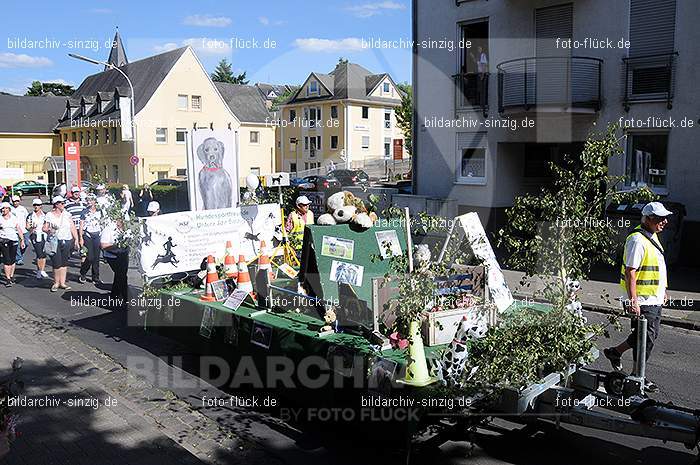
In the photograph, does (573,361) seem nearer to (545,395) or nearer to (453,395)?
(545,395)

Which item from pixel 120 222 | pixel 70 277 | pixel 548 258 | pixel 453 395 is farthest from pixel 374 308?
pixel 70 277

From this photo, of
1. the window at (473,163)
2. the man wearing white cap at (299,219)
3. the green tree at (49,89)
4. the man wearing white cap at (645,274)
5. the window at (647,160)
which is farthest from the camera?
the green tree at (49,89)

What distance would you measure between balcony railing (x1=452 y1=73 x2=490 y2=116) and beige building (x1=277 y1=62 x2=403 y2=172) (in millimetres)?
36908

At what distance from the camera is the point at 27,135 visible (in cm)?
6525

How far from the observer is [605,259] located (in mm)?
5227

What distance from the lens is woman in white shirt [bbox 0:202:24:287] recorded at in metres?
13.6

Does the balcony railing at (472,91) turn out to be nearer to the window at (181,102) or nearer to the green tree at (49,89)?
the window at (181,102)

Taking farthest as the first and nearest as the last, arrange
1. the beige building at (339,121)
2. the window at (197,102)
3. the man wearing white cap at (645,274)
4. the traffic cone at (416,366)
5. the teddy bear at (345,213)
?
the beige building at (339,121)
the window at (197,102)
the teddy bear at (345,213)
the man wearing white cap at (645,274)
the traffic cone at (416,366)

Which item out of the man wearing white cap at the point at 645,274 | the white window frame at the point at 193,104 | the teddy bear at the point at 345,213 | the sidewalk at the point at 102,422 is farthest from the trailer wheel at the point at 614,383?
the white window frame at the point at 193,104

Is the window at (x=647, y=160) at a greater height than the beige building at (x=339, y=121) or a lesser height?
lesser

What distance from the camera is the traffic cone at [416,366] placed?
4.85m

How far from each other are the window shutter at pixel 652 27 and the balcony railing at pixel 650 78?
179mm

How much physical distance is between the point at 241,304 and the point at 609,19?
1382 cm

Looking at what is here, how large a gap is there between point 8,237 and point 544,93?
13.6 meters
